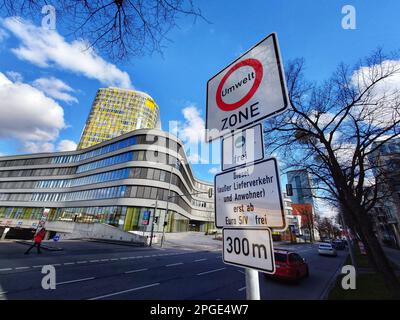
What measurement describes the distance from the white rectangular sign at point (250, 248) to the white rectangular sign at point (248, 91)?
0.91m

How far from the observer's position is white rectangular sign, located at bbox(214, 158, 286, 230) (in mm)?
1287

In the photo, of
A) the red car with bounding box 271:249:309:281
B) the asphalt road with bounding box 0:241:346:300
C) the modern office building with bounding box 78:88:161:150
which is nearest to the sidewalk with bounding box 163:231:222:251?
the red car with bounding box 271:249:309:281

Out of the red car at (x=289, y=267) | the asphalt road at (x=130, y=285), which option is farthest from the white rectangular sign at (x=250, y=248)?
the red car at (x=289, y=267)

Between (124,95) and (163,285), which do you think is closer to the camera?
(163,285)

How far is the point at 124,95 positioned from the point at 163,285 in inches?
3509

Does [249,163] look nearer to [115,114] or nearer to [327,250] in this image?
[327,250]

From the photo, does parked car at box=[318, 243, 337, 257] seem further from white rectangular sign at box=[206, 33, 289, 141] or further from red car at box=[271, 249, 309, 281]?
white rectangular sign at box=[206, 33, 289, 141]

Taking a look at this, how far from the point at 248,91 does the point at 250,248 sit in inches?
53.4

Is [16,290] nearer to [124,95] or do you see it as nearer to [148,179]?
[148,179]

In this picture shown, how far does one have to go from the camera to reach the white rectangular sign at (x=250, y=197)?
1287 mm

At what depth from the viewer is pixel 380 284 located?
8.80 metres

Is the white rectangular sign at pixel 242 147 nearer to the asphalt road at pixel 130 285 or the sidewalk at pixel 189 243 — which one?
the asphalt road at pixel 130 285

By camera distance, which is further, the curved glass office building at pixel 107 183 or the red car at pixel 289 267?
the curved glass office building at pixel 107 183

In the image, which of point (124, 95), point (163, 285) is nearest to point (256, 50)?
point (163, 285)
